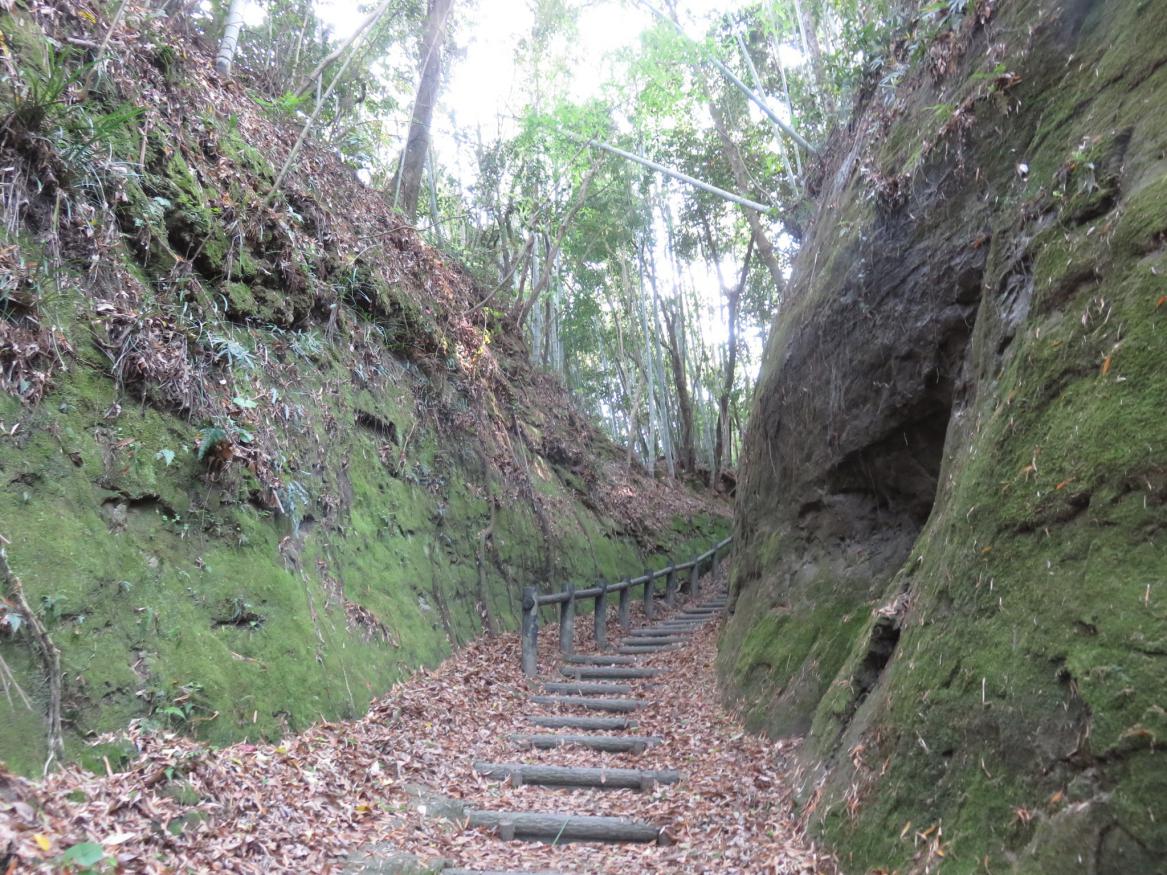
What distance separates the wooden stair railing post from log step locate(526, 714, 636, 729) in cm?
709

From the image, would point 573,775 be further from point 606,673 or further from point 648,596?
point 648,596

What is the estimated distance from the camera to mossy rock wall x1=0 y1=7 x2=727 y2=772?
3.87 metres

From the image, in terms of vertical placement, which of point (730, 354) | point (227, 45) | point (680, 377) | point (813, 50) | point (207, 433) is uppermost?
point (813, 50)

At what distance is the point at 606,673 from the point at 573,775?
10.3 feet

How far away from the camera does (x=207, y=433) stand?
495 cm

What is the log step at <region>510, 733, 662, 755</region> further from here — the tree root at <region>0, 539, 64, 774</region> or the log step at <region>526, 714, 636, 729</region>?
the tree root at <region>0, 539, 64, 774</region>

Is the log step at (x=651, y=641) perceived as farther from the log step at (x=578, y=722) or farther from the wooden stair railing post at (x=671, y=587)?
the log step at (x=578, y=722)

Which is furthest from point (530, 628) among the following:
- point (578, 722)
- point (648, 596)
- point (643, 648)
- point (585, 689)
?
point (648, 596)

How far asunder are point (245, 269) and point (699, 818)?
5.92 m

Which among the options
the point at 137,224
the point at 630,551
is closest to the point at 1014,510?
the point at 137,224

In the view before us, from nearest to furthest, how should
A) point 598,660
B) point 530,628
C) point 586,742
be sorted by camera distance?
point 586,742, point 530,628, point 598,660

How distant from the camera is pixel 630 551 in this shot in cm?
1469

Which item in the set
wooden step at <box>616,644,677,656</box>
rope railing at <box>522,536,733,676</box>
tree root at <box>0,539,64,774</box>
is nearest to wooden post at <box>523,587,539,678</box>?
rope railing at <box>522,536,733,676</box>

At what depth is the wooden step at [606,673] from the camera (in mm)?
8688
